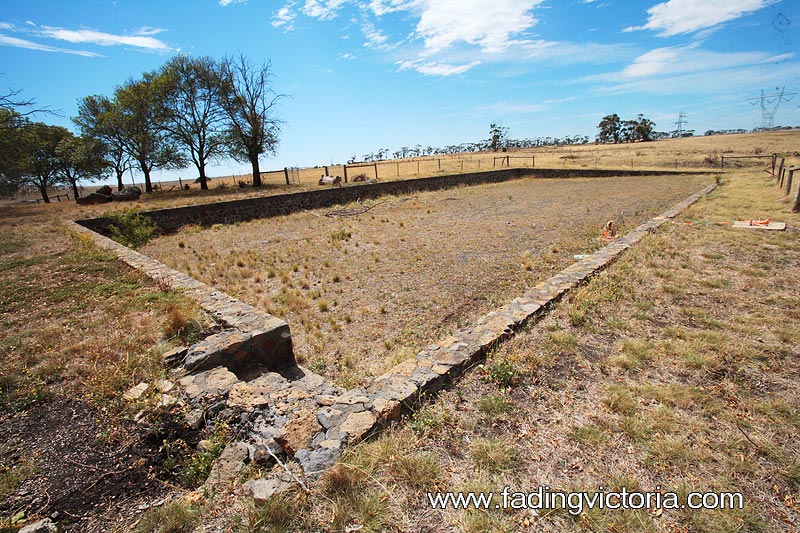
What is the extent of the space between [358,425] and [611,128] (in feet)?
328

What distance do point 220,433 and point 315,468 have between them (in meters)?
1.08

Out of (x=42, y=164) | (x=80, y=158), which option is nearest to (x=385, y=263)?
(x=80, y=158)

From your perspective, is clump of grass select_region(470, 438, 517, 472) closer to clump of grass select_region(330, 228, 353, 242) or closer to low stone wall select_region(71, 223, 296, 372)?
low stone wall select_region(71, 223, 296, 372)

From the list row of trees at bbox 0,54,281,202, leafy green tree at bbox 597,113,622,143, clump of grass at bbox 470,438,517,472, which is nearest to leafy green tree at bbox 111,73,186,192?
row of trees at bbox 0,54,281,202

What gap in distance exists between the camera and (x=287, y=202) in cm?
1744

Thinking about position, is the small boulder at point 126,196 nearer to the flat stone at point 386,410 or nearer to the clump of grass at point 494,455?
the flat stone at point 386,410

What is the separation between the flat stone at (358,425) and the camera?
2609 mm

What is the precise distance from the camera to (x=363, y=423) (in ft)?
8.91

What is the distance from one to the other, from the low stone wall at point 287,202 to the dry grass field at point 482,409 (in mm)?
7647

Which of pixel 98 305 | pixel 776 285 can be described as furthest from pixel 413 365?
pixel 776 285

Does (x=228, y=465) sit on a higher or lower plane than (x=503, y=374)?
lower

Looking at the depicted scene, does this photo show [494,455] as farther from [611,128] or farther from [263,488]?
[611,128]

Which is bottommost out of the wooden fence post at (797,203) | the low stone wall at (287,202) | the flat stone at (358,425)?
the flat stone at (358,425)

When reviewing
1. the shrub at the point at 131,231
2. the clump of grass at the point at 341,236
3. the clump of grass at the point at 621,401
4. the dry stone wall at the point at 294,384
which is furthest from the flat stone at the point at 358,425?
the shrub at the point at 131,231
